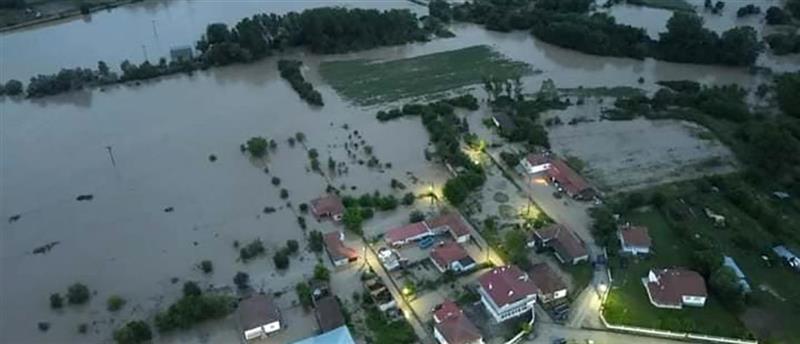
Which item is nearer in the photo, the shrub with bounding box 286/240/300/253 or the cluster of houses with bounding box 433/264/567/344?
the cluster of houses with bounding box 433/264/567/344

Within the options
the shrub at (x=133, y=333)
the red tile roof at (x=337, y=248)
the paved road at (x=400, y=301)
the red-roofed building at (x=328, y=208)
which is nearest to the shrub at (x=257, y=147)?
the red-roofed building at (x=328, y=208)

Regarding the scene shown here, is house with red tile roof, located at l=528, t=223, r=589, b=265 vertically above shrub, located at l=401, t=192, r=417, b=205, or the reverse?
shrub, located at l=401, t=192, r=417, b=205

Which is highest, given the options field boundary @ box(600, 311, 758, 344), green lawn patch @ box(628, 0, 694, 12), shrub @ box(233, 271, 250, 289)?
green lawn patch @ box(628, 0, 694, 12)

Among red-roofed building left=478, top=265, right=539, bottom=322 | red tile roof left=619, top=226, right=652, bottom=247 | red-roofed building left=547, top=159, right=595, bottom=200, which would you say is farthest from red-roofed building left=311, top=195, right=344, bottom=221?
red tile roof left=619, top=226, right=652, bottom=247

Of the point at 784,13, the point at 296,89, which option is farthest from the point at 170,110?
the point at 784,13

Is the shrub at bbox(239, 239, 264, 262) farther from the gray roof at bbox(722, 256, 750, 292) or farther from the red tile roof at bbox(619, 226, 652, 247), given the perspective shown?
the gray roof at bbox(722, 256, 750, 292)

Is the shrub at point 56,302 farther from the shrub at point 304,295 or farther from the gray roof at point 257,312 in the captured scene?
the shrub at point 304,295

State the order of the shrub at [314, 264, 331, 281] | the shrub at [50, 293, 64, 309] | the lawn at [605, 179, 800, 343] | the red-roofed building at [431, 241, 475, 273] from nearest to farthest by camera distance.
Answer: the lawn at [605, 179, 800, 343] < the shrub at [50, 293, 64, 309] < the shrub at [314, 264, 331, 281] < the red-roofed building at [431, 241, 475, 273]
